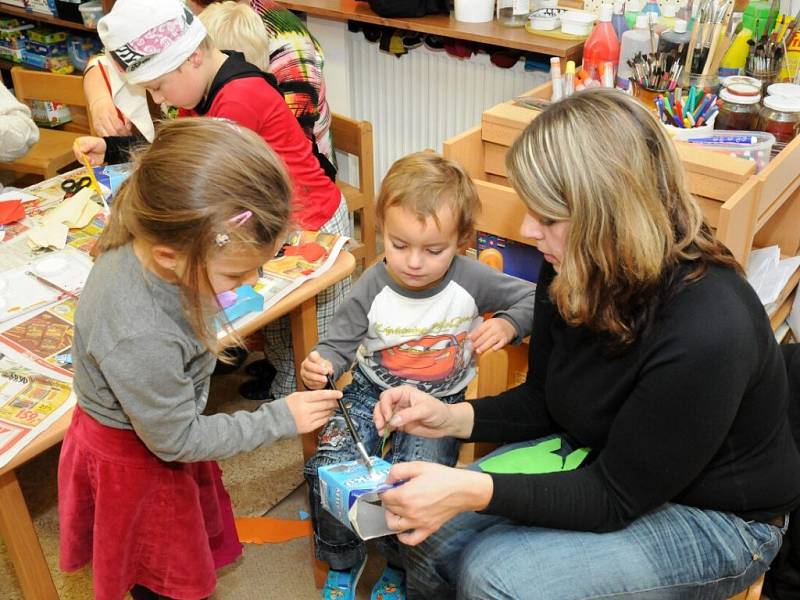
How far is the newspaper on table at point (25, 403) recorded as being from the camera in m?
Answer: 1.16

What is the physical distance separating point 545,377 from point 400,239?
0.36m

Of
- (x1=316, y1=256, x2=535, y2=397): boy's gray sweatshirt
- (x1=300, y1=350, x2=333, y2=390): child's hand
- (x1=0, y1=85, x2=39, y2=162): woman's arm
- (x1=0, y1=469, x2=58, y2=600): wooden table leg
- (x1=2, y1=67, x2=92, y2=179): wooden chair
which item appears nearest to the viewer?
(x1=0, y1=469, x2=58, y2=600): wooden table leg

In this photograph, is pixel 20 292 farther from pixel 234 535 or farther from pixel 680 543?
pixel 680 543

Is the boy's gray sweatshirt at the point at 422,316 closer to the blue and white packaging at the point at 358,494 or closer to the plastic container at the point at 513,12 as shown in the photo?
the blue and white packaging at the point at 358,494

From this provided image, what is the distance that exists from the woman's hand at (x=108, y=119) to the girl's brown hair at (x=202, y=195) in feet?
3.58

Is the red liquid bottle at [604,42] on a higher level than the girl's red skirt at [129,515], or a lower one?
higher

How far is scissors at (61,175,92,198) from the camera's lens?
71.7 inches

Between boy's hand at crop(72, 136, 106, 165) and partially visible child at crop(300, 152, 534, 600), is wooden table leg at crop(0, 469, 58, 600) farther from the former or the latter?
boy's hand at crop(72, 136, 106, 165)

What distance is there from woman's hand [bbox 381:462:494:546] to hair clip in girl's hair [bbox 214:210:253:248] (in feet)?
1.36

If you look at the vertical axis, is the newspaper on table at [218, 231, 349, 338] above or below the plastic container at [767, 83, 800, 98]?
below

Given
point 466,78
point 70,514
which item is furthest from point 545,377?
point 466,78

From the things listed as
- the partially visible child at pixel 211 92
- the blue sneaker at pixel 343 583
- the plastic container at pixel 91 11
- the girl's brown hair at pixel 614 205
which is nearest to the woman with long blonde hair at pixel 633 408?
the girl's brown hair at pixel 614 205

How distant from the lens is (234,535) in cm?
155

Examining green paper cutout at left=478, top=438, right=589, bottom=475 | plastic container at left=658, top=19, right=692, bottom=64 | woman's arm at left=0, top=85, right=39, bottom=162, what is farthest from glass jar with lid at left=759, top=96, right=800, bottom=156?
woman's arm at left=0, top=85, right=39, bottom=162
